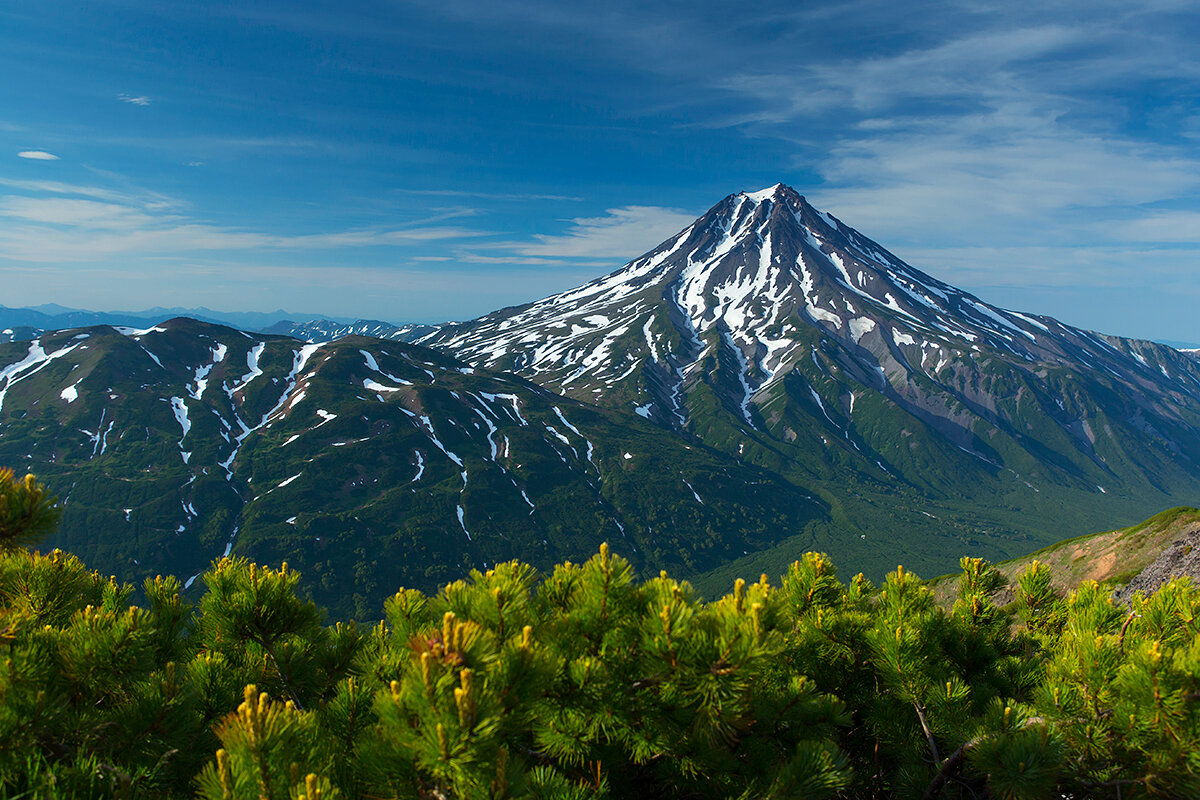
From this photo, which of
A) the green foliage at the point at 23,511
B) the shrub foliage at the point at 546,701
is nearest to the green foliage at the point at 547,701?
the shrub foliage at the point at 546,701

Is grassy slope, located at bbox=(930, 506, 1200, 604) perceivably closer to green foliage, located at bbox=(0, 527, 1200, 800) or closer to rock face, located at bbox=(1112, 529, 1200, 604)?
rock face, located at bbox=(1112, 529, 1200, 604)

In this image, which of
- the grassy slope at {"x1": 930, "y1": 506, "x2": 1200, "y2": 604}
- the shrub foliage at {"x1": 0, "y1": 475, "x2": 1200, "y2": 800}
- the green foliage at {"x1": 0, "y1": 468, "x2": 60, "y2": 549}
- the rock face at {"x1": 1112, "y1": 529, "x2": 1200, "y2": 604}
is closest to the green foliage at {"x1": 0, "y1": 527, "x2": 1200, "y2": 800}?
the shrub foliage at {"x1": 0, "y1": 475, "x2": 1200, "y2": 800}

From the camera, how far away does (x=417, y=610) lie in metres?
7.30

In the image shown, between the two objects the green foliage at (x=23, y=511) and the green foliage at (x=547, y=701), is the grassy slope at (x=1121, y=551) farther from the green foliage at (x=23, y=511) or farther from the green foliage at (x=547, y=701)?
the green foliage at (x=23, y=511)

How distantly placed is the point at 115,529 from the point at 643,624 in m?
213

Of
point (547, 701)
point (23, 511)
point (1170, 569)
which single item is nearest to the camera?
point (547, 701)

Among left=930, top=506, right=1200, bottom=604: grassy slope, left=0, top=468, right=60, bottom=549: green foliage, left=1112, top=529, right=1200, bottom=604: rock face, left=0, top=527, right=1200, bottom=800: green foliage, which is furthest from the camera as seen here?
left=930, top=506, right=1200, bottom=604: grassy slope

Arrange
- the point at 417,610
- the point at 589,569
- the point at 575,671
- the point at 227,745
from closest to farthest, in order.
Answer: the point at 227,745, the point at 575,671, the point at 589,569, the point at 417,610

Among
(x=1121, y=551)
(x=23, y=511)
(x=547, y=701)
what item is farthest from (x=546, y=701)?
(x=1121, y=551)

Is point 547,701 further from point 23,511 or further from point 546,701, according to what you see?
point 23,511

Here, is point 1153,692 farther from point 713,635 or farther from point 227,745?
point 227,745

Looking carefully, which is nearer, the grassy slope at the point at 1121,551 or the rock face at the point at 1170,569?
the rock face at the point at 1170,569

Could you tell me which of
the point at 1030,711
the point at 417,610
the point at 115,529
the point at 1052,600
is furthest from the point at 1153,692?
the point at 115,529

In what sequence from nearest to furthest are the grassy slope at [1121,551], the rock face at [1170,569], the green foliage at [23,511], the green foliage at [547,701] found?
the green foliage at [547,701], the green foliage at [23,511], the rock face at [1170,569], the grassy slope at [1121,551]
